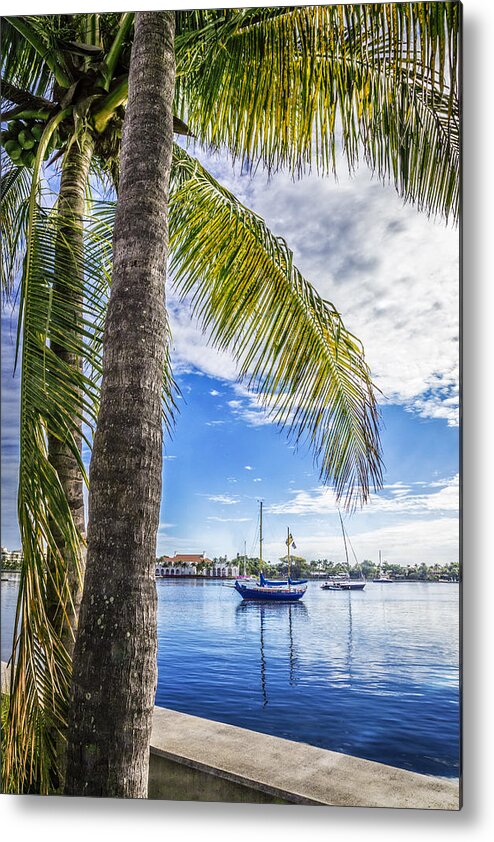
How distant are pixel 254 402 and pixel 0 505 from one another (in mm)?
798

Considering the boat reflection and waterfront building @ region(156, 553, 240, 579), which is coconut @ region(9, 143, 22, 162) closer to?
waterfront building @ region(156, 553, 240, 579)

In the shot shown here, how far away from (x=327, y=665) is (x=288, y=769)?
29cm

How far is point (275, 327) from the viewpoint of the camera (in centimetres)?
249

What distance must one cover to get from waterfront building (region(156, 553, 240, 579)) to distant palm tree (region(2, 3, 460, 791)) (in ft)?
0.92

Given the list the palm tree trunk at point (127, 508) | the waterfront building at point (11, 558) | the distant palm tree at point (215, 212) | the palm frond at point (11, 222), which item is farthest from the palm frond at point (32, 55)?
the waterfront building at point (11, 558)

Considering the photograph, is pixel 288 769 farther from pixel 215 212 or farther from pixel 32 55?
pixel 32 55

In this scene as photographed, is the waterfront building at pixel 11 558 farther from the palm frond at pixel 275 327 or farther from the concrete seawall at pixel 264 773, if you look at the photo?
the palm frond at pixel 275 327

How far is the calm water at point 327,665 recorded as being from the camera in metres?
2.08

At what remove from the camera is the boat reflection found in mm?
2201

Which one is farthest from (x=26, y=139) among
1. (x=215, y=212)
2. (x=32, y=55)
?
(x=215, y=212)

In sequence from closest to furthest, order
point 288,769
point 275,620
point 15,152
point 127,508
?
point 127,508, point 288,769, point 275,620, point 15,152

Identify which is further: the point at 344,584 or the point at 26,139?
the point at 26,139

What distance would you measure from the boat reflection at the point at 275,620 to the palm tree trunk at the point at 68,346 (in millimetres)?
530

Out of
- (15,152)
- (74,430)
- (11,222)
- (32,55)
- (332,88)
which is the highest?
(32,55)
